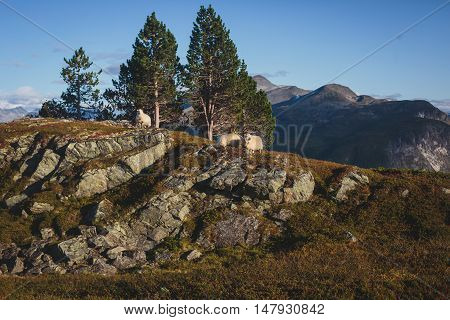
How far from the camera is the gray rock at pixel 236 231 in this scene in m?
27.8

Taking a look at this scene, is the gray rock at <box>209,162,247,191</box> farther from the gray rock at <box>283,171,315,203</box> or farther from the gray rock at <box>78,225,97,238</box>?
the gray rock at <box>78,225,97,238</box>

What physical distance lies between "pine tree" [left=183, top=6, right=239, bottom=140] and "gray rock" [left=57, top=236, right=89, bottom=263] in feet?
102

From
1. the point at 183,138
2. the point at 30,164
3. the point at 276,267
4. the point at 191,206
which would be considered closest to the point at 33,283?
the point at 276,267

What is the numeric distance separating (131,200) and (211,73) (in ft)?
95.7

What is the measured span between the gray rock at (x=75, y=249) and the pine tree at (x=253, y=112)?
35383 mm

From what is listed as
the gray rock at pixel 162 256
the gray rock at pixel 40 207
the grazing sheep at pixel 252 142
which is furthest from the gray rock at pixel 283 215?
the gray rock at pixel 40 207

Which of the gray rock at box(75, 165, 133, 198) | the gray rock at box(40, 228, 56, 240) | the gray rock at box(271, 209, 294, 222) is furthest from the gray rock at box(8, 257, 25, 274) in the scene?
the gray rock at box(271, 209, 294, 222)

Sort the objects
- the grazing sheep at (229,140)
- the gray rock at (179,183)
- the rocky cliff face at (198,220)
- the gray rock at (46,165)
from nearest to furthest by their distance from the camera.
A: the rocky cliff face at (198,220) → the gray rock at (179,183) → the gray rock at (46,165) → the grazing sheep at (229,140)

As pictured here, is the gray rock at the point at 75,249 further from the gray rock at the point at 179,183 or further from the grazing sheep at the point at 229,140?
the grazing sheep at the point at 229,140

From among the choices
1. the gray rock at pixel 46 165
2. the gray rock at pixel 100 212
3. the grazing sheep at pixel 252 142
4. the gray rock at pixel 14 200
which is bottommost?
the gray rock at pixel 100 212

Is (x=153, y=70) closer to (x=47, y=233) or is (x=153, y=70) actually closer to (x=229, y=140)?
(x=229, y=140)

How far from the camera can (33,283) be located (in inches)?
719

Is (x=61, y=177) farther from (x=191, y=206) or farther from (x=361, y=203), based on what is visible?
(x=361, y=203)

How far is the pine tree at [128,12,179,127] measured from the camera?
171 feet
